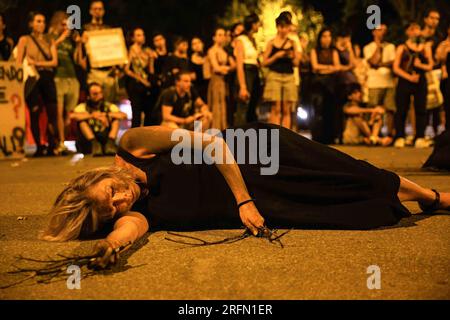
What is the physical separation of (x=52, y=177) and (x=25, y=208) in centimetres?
211

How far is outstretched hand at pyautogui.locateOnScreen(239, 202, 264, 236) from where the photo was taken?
13.4 feet

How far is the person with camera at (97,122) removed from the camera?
10.6 metres

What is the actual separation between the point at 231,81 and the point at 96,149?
2.38 metres

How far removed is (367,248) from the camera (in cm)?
380

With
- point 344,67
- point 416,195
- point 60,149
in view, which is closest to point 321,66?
point 344,67

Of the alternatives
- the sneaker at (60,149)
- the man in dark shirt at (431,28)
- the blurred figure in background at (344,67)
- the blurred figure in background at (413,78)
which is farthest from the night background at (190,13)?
the sneaker at (60,149)

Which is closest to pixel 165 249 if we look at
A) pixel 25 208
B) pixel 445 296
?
pixel 445 296

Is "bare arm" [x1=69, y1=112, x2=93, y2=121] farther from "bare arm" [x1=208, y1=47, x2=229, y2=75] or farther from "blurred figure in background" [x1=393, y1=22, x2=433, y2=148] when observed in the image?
"blurred figure in background" [x1=393, y1=22, x2=433, y2=148]

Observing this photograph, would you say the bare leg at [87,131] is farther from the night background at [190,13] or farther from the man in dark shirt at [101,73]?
the night background at [190,13]

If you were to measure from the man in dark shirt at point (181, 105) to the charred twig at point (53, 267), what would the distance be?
252 inches

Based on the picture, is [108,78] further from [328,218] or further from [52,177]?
[328,218]

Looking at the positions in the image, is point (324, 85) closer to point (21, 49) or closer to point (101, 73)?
point (101, 73)

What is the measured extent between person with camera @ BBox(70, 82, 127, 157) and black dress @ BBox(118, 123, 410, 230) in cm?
635

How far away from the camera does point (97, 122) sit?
1059 cm
